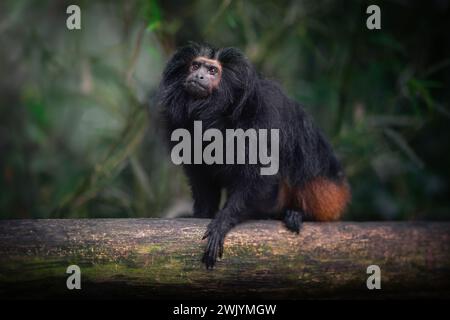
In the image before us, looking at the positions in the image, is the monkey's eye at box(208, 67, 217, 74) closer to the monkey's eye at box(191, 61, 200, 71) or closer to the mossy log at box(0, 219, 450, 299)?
the monkey's eye at box(191, 61, 200, 71)

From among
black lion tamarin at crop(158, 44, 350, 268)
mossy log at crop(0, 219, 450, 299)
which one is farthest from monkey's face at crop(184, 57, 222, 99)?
mossy log at crop(0, 219, 450, 299)

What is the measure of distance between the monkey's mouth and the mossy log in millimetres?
773

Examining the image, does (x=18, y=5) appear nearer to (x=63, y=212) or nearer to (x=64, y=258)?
(x=63, y=212)

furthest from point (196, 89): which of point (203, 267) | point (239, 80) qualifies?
point (203, 267)

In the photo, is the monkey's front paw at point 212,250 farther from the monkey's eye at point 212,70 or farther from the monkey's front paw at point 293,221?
the monkey's eye at point 212,70

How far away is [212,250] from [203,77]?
3.43 feet

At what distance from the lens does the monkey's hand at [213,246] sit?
2.79 metres

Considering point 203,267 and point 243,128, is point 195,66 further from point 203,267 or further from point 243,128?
point 203,267

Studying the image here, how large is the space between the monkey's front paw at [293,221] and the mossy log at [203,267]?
1.6 inches

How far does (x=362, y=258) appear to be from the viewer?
2.98 m

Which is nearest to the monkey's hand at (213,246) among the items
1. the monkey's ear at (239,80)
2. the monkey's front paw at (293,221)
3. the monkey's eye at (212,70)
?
the monkey's front paw at (293,221)

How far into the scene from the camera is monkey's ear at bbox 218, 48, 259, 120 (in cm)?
315

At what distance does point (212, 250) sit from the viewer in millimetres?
2789

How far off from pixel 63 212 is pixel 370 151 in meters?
2.78
